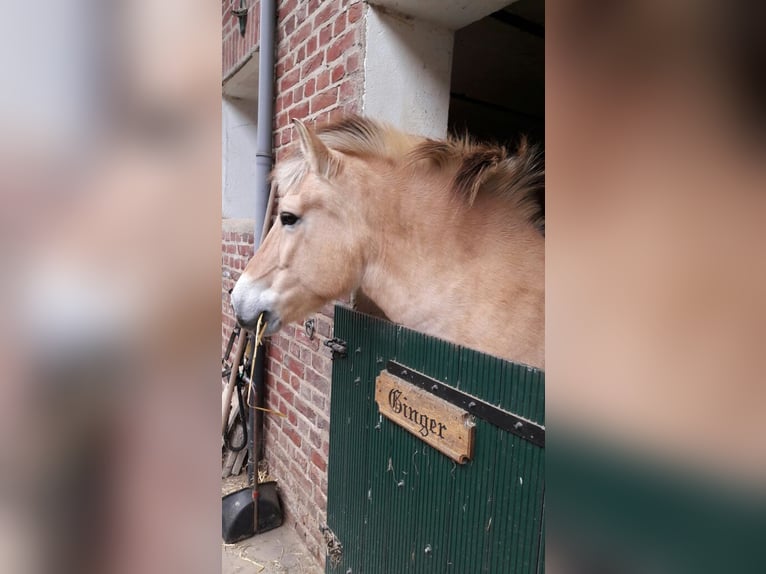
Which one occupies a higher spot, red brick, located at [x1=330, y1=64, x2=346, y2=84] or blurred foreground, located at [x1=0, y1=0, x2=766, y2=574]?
red brick, located at [x1=330, y1=64, x2=346, y2=84]

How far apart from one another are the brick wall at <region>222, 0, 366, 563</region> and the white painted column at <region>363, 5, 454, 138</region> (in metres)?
0.05

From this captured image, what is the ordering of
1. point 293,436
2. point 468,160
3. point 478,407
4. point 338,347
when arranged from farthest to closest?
point 293,436
point 338,347
point 468,160
point 478,407

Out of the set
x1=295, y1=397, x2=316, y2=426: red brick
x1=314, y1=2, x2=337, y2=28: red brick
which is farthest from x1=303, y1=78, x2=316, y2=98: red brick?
x1=295, y1=397, x2=316, y2=426: red brick

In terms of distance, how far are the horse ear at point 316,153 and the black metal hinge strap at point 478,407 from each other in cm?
68

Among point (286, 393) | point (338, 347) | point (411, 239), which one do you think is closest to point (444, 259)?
point (411, 239)

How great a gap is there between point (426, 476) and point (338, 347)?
0.63 meters

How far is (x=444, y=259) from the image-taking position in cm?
139

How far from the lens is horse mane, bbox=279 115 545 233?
1402mm

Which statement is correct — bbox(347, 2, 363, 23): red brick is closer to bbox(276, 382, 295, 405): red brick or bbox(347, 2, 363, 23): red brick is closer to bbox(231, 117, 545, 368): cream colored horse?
bbox(231, 117, 545, 368): cream colored horse
